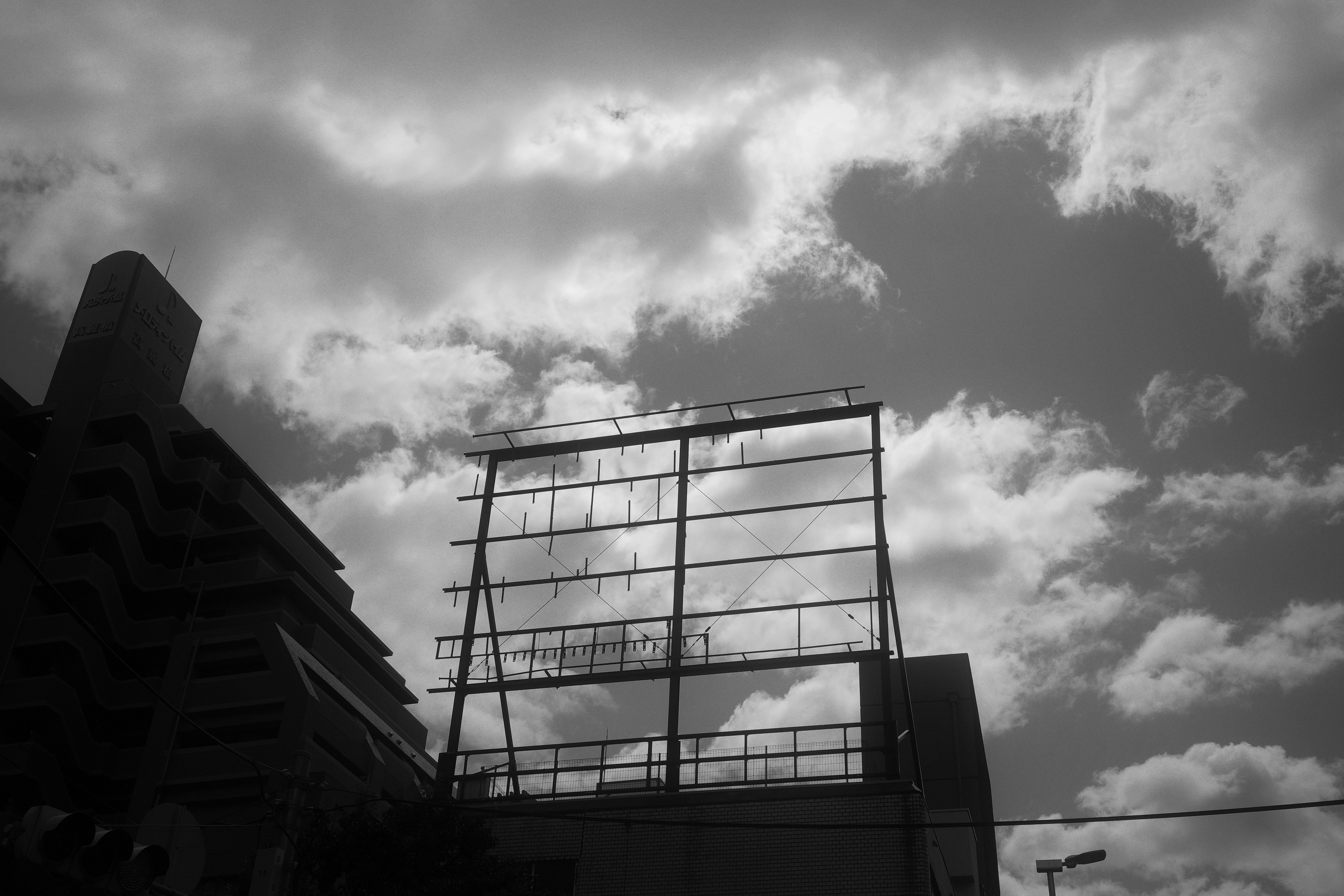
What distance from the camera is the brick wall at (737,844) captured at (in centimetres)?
2203

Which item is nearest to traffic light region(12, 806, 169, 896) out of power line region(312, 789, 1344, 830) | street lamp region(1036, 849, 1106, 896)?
power line region(312, 789, 1344, 830)

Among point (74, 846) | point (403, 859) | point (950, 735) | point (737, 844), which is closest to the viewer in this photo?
point (74, 846)

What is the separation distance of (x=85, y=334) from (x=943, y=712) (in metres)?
45.4

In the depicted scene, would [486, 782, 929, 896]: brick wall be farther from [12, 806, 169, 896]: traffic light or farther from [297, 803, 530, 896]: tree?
[12, 806, 169, 896]: traffic light

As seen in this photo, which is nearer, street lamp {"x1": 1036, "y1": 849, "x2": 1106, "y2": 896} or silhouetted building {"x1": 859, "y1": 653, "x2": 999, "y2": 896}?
street lamp {"x1": 1036, "y1": 849, "x2": 1106, "y2": 896}

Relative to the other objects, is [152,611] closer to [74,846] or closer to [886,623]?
[886,623]

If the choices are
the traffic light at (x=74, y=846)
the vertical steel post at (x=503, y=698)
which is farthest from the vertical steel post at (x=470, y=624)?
the traffic light at (x=74, y=846)

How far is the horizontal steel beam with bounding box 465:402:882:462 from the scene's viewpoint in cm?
2939

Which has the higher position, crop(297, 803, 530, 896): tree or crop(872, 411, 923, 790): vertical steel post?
crop(872, 411, 923, 790): vertical steel post

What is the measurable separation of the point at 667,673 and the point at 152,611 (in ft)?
131

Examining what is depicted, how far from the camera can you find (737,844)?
23031 mm

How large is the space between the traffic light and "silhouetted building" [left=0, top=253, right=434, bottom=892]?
3648cm

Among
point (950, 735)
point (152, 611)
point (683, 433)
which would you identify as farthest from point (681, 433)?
point (152, 611)

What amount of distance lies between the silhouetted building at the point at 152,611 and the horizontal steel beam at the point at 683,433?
2053 centimetres
